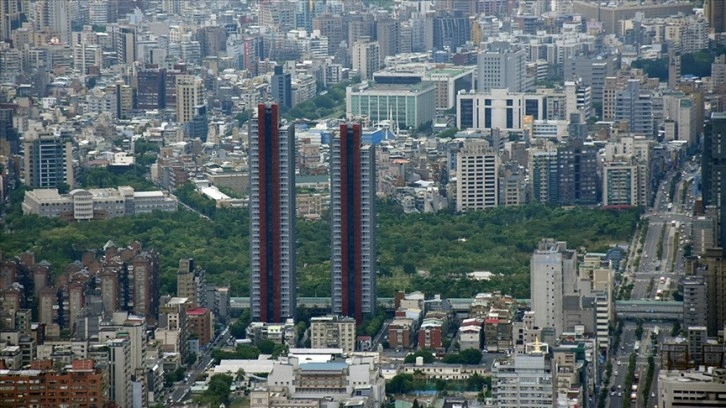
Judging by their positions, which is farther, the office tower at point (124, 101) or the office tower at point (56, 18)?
the office tower at point (56, 18)

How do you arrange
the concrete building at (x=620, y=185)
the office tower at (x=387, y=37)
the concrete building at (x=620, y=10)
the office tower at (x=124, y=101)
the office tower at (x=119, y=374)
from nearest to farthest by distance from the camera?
1. the office tower at (x=119, y=374)
2. the concrete building at (x=620, y=185)
3. the office tower at (x=124, y=101)
4. the office tower at (x=387, y=37)
5. the concrete building at (x=620, y=10)

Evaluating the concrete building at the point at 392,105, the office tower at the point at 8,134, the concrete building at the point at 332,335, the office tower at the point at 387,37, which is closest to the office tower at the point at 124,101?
the office tower at the point at 8,134

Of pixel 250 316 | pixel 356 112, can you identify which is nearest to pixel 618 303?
pixel 250 316

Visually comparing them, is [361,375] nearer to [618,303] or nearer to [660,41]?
[618,303]

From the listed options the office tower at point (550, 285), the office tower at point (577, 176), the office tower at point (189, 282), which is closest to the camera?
the office tower at point (550, 285)

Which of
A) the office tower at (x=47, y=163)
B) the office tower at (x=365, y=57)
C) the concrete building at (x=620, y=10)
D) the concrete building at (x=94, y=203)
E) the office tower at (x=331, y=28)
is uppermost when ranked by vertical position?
the concrete building at (x=620, y=10)

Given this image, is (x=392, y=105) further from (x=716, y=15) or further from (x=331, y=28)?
(x=331, y=28)

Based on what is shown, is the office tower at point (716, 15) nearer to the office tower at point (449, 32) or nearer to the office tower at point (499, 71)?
the office tower at point (499, 71)
